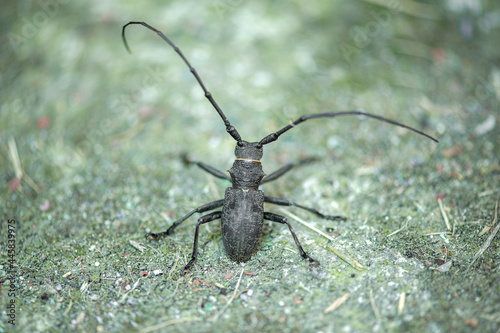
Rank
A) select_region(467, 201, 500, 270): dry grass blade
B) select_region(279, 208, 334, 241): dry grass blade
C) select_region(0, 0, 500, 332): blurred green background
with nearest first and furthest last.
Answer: select_region(0, 0, 500, 332): blurred green background
select_region(467, 201, 500, 270): dry grass blade
select_region(279, 208, 334, 241): dry grass blade

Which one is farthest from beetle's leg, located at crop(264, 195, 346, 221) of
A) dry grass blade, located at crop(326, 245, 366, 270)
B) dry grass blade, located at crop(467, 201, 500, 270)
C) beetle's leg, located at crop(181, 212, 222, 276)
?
dry grass blade, located at crop(467, 201, 500, 270)

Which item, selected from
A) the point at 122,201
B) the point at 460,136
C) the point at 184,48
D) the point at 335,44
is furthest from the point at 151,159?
the point at 460,136

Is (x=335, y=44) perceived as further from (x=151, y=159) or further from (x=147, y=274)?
(x=147, y=274)

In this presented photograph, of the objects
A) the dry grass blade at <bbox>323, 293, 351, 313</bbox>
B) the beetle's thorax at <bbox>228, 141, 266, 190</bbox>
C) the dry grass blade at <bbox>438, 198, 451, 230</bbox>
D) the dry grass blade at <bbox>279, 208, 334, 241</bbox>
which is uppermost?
the beetle's thorax at <bbox>228, 141, 266, 190</bbox>

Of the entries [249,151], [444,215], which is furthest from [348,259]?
[249,151]

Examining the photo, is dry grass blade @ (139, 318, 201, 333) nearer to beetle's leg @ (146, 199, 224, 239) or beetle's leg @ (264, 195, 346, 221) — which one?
beetle's leg @ (146, 199, 224, 239)

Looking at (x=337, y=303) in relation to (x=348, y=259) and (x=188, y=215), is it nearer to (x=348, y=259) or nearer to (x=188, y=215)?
(x=348, y=259)
